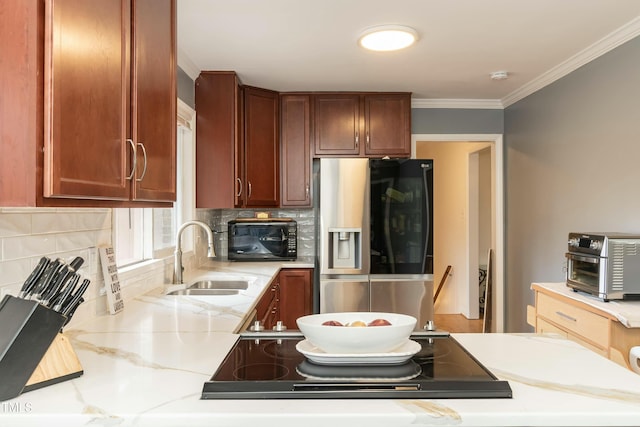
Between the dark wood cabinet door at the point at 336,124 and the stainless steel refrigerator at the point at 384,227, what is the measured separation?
37cm

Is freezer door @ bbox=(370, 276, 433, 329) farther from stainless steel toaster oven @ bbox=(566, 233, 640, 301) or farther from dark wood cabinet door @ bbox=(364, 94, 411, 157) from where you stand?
stainless steel toaster oven @ bbox=(566, 233, 640, 301)

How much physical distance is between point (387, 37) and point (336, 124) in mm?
1479

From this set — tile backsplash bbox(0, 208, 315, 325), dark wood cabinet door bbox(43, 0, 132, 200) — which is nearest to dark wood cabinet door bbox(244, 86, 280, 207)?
tile backsplash bbox(0, 208, 315, 325)

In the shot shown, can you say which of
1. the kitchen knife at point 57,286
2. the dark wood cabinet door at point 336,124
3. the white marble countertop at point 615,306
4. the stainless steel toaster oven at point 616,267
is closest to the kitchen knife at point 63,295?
the kitchen knife at point 57,286

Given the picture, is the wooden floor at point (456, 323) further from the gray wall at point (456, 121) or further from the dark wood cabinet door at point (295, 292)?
the gray wall at point (456, 121)

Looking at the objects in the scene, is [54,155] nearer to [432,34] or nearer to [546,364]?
[546,364]

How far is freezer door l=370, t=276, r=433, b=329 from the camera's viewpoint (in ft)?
12.7

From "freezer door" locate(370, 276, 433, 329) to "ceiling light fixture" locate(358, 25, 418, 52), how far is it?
179cm

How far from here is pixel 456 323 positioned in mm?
5676

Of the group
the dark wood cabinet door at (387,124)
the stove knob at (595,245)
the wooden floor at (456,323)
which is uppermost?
the dark wood cabinet door at (387,124)

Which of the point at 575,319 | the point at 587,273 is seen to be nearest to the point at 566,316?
the point at 575,319

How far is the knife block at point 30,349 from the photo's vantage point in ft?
3.36

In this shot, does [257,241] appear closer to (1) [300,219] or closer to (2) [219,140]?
(1) [300,219]

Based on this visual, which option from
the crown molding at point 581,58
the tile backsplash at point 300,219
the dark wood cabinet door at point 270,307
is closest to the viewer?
the crown molding at point 581,58
